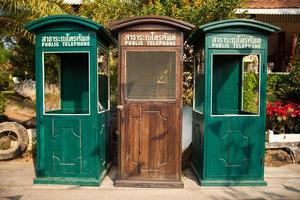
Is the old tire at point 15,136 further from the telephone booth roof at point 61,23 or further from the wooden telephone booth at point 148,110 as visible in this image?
the wooden telephone booth at point 148,110

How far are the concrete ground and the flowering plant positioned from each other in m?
1.95

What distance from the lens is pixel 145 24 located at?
5457mm

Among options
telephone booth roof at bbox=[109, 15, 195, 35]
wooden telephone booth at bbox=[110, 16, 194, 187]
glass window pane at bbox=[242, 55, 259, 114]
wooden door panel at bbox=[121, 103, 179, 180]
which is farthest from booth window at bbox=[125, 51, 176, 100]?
glass window pane at bbox=[242, 55, 259, 114]

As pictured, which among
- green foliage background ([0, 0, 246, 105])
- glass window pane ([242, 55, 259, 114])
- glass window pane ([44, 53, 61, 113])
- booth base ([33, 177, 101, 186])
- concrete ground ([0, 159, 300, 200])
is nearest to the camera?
concrete ground ([0, 159, 300, 200])

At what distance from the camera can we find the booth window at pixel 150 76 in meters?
5.52

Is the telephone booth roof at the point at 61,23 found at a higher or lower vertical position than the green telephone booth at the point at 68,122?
higher

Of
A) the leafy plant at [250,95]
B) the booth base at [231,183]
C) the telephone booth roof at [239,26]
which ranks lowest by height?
the booth base at [231,183]

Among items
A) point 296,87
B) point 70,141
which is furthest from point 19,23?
point 296,87

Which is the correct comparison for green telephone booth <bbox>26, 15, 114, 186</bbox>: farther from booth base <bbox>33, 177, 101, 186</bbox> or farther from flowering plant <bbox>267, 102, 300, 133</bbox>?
flowering plant <bbox>267, 102, 300, 133</bbox>

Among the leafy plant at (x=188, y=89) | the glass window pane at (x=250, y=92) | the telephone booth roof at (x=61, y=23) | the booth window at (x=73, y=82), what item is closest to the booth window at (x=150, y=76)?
the telephone booth roof at (x=61, y=23)

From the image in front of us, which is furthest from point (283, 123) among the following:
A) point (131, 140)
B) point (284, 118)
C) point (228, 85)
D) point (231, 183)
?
point (131, 140)

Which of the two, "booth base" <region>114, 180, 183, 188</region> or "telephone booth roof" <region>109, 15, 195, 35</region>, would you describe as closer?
"telephone booth roof" <region>109, 15, 195, 35</region>

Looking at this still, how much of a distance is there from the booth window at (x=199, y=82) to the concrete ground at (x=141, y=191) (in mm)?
1326

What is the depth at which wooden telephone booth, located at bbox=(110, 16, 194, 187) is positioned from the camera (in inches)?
216
